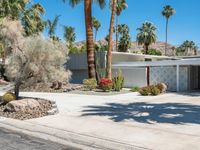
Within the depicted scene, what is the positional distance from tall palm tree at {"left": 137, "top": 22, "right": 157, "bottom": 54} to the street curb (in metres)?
56.6

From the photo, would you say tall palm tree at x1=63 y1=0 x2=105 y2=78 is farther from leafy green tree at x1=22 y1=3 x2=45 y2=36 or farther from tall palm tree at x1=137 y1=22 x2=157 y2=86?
tall palm tree at x1=137 y1=22 x2=157 y2=86

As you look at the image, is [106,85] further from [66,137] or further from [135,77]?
[66,137]

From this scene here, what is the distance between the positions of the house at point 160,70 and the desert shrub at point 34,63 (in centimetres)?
1295

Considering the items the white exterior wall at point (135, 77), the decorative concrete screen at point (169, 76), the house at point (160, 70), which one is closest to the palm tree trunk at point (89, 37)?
the house at point (160, 70)

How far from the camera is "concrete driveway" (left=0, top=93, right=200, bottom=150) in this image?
1048 cm

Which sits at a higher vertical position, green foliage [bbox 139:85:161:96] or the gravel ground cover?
green foliage [bbox 139:85:161:96]

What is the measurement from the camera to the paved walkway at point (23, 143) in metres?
10.2

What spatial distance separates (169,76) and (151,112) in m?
14.2

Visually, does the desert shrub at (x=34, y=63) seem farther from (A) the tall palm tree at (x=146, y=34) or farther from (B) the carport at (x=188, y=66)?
(A) the tall palm tree at (x=146, y=34)

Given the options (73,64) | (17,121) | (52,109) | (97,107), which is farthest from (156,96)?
(73,64)

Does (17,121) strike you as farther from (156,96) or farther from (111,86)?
(111,86)

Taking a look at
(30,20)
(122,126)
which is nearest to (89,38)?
(30,20)

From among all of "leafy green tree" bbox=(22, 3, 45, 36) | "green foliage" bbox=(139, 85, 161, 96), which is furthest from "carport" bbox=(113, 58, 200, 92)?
"leafy green tree" bbox=(22, 3, 45, 36)

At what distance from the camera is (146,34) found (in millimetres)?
69500
